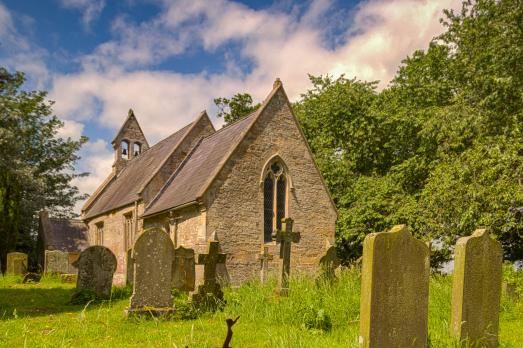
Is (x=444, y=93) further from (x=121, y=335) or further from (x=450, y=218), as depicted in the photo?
(x=121, y=335)

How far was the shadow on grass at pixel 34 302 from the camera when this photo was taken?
10.6m

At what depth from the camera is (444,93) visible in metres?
23.6

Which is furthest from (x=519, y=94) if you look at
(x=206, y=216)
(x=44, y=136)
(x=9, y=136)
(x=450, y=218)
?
(x=44, y=136)

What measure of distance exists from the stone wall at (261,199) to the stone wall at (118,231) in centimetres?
607

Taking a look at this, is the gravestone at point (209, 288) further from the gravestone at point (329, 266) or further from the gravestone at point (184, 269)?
the gravestone at point (329, 266)

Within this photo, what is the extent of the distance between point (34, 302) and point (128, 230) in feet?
36.6

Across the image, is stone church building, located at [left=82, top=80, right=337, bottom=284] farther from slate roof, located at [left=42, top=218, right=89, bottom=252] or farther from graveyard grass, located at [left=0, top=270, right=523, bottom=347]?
slate roof, located at [left=42, top=218, right=89, bottom=252]

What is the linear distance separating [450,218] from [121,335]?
12990 mm

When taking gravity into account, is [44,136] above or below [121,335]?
above

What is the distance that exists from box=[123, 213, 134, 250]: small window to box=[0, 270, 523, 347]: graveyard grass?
1198 cm

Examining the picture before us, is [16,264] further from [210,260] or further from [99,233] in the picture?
→ [210,260]

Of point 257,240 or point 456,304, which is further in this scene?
point 257,240

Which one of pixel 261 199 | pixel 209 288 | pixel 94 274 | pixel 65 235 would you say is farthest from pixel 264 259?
pixel 65 235

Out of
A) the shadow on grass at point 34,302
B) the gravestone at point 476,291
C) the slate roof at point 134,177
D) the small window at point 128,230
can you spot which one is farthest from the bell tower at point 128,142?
the gravestone at point 476,291
